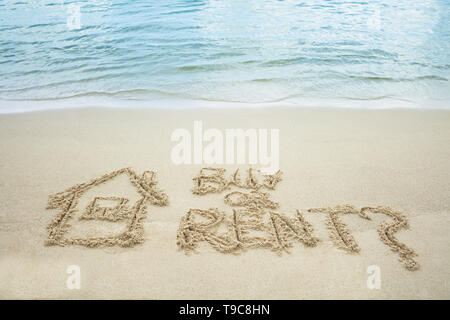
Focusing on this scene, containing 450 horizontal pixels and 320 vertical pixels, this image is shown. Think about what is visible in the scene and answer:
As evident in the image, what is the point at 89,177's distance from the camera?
2596mm

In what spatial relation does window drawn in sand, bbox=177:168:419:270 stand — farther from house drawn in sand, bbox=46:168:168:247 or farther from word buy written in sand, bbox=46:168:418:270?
house drawn in sand, bbox=46:168:168:247

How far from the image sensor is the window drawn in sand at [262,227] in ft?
6.31

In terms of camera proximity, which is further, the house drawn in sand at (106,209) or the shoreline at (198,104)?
the shoreline at (198,104)

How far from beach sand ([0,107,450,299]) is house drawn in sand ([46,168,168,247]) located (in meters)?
0.05

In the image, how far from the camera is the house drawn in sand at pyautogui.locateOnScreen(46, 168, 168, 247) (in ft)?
6.45

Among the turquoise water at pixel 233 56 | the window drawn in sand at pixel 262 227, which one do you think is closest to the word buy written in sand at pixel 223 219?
the window drawn in sand at pixel 262 227

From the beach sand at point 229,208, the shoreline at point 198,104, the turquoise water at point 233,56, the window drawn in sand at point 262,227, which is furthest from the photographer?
the turquoise water at point 233,56

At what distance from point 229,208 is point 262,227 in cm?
29

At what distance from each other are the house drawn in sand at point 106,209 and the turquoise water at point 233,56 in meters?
1.94

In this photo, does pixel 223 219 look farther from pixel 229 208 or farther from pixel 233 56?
pixel 233 56

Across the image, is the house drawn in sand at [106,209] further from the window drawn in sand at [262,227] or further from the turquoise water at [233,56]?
the turquoise water at [233,56]
